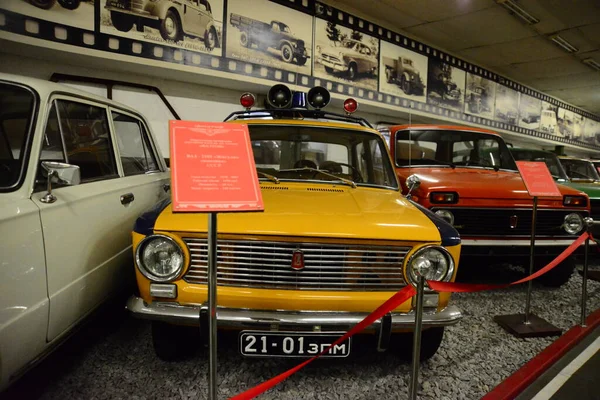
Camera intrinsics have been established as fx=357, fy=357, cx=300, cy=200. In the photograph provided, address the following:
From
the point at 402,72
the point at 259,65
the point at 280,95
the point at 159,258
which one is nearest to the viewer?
the point at 159,258

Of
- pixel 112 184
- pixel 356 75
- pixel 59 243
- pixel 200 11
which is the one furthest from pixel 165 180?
pixel 356 75

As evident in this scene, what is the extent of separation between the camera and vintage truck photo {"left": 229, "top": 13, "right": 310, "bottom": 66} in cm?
474

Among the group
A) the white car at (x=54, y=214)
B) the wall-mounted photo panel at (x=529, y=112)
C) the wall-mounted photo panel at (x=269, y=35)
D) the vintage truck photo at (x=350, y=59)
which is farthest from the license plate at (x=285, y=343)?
the wall-mounted photo panel at (x=529, y=112)

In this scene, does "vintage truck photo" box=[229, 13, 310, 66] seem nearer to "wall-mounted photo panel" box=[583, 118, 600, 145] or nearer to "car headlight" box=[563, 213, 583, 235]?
"car headlight" box=[563, 213, 583, 235]

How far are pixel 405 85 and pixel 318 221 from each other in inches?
231

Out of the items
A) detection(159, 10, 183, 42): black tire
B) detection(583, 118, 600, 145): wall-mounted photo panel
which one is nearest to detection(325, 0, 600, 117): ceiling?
detection(159, 10, 183, 42): black tire

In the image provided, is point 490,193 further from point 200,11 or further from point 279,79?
point 200,11

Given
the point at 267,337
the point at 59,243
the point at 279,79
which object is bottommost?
the point at 267,337

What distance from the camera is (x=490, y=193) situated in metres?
3.23

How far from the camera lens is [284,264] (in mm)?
1764

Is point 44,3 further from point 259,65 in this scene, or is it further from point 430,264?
point 430,264

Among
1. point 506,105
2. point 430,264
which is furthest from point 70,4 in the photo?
point 506,105

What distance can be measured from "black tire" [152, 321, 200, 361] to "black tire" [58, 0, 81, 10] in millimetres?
3364

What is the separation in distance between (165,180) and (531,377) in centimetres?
304
